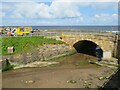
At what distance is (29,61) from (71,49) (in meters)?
11.4

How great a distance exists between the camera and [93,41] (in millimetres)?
42219

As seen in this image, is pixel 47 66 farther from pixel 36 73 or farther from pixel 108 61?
pixel 108 61

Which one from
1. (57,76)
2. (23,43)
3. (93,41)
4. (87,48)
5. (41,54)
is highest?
(93,41)

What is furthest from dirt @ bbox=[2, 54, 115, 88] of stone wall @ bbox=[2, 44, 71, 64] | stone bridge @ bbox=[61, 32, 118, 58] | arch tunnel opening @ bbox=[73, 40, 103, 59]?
arch tunnel opening @ bbox=[73, 40, 103, 59]

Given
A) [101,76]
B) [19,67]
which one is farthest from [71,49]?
[101,76]

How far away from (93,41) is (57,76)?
52.6 feet

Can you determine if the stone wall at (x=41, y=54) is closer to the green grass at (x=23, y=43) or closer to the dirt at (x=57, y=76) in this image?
the green grass at (x=23, y=43)

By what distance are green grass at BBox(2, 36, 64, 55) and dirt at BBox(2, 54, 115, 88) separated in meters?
5.83

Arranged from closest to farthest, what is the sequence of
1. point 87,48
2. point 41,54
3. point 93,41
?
1. point 41,54
2. point 93,41
3. point 87,48

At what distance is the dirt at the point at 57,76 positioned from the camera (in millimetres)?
24470

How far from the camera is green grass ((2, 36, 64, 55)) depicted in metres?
37.0

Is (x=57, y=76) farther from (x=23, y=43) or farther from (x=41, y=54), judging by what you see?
(x=23, y=43)

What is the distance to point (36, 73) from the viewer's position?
29.4m

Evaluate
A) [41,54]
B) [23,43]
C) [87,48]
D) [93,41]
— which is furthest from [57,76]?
[87,48]
